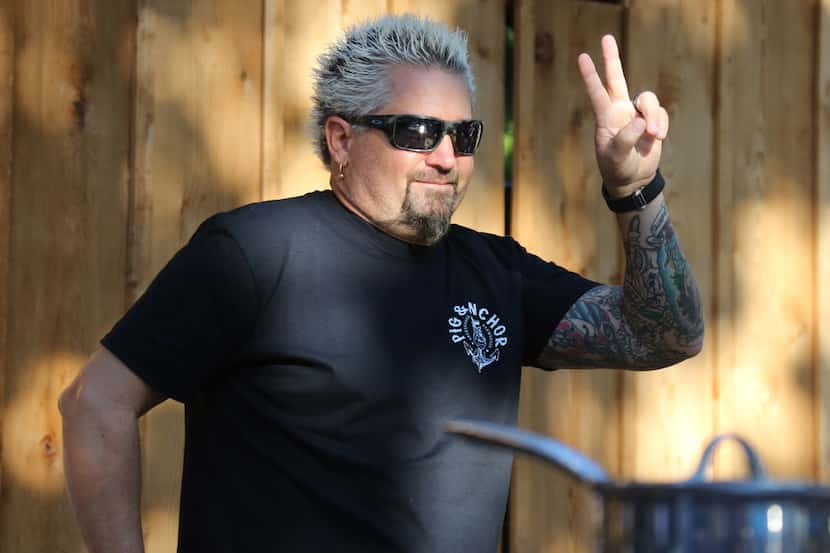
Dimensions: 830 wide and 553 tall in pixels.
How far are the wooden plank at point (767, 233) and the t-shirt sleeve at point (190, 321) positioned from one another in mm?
2109

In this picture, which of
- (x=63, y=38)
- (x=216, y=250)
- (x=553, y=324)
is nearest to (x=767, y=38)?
(x=553, y=324)

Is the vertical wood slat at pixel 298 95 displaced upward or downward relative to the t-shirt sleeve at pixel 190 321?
upward

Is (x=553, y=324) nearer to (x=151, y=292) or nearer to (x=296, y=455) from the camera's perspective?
(x=296, y=455)

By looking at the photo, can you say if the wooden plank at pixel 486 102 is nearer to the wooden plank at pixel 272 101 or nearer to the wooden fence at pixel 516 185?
the wooden fence at pixel 516 185

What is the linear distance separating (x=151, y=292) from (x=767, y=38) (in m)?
2.55

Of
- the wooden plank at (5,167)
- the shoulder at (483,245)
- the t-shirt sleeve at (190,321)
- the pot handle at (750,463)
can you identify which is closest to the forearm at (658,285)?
the shoulder at (483,245)

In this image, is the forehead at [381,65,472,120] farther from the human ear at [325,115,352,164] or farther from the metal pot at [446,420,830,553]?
the metal pot at [446,420,830,553]

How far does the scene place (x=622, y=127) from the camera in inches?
80.8

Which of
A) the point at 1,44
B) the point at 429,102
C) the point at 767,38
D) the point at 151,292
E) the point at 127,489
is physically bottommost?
the point at 127,489

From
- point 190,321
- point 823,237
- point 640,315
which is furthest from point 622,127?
point 823,237

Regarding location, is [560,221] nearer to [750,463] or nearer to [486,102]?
[486,102]

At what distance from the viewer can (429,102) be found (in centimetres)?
219

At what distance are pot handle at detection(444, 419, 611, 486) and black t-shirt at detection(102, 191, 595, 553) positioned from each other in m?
1.03

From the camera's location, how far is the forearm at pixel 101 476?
1943 mm
